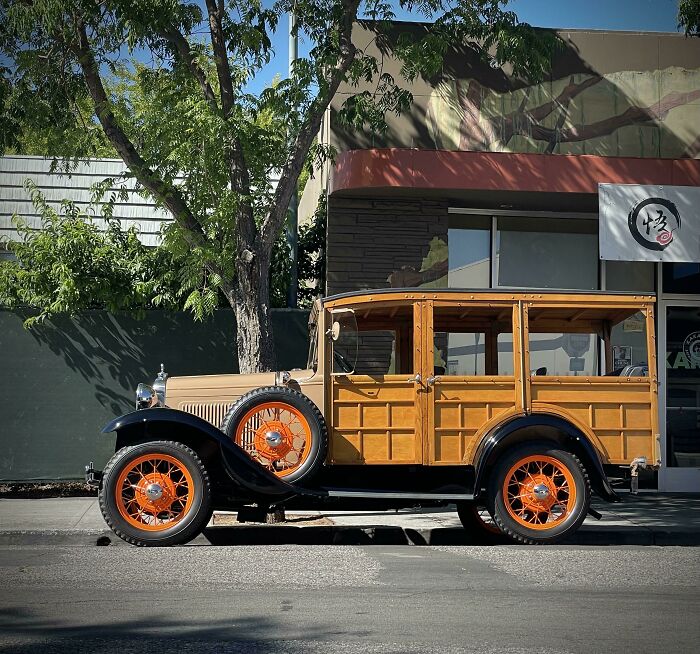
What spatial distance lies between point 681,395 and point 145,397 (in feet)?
25.7

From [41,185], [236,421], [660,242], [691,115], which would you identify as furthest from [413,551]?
[41,185]

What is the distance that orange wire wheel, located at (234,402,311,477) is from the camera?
342 inches

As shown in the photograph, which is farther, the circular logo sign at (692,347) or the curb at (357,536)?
the circular logo sign at (692,347)

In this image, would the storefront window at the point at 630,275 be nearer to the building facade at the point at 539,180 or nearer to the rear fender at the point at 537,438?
the building facade at the point at 539,180

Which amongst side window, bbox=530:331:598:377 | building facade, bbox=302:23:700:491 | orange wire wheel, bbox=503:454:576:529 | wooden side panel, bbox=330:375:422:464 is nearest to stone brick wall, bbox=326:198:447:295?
building facade, bbox=302:23:700:491

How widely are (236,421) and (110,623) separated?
134 inches

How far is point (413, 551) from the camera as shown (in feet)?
27.3

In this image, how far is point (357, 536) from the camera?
974 centimetres

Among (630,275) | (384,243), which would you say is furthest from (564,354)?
(630,275)

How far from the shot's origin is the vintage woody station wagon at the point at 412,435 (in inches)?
331

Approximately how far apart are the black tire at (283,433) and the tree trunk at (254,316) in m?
1.89

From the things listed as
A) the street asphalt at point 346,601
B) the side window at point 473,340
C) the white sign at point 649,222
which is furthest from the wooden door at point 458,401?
the white sign at point 649,222

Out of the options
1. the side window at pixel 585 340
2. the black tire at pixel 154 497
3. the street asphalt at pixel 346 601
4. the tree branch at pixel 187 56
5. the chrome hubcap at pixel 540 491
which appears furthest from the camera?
the tree branch at pixel 187 56

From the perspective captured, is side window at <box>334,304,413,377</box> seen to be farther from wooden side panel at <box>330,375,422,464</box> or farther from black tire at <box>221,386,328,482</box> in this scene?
black tire at <box>221,386,328,482</box>
